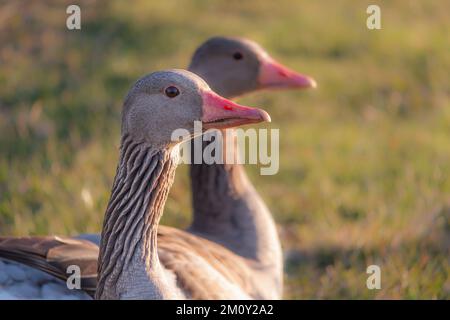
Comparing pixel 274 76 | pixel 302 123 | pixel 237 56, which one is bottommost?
pixel 302 123

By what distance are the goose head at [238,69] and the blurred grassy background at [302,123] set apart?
1.05 m

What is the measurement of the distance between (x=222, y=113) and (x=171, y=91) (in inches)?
9.0

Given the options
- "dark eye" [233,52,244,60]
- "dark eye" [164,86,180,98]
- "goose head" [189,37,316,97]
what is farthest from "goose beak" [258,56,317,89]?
"dark eye" [164,86,180,98]

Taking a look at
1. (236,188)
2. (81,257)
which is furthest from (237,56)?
(81,257)

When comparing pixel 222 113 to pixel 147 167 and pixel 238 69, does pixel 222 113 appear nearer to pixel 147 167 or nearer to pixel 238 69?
pixel 147 167

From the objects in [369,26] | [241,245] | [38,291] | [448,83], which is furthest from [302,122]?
[38,291]

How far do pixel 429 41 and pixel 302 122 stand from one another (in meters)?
2.06

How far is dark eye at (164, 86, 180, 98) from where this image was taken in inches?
140

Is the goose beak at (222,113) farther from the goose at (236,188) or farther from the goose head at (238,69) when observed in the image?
the goose head at (238,69)

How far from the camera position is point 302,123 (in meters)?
7.84

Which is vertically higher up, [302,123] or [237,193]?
[302,123]

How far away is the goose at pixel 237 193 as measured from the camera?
4.91 meters

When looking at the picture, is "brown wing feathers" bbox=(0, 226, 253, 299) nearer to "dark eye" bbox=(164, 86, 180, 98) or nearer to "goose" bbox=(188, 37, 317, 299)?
"goose" bbox=(188, 37, 317, 299)

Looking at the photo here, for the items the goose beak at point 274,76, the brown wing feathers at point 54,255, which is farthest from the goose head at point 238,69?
the brown wing feathers at point 54,255
